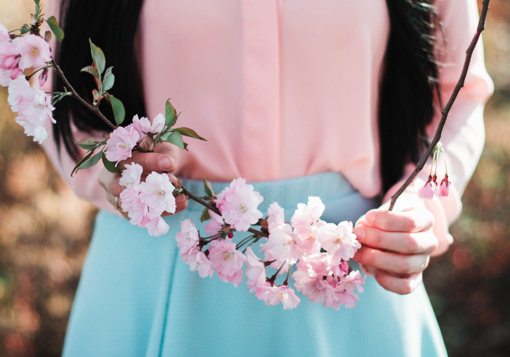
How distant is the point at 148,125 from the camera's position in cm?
47

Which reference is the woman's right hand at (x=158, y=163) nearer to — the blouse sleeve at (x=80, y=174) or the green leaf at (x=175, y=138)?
the green leaf at (x=175, y=138)

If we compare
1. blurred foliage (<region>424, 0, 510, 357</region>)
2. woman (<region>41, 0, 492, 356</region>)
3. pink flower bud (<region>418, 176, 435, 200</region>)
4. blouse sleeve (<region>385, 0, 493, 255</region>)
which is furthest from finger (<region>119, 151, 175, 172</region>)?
blurred foliage (<region>424, 0, 510, 357</region>)

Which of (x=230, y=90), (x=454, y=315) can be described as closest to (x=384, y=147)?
(x=230, y=90)

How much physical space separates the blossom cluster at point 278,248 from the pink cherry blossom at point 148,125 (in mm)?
113

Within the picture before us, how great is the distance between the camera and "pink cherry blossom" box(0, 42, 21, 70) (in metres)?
0.42

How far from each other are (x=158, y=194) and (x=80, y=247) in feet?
5.69

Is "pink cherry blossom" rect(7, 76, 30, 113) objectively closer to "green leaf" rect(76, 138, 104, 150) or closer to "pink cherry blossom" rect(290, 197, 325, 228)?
"green leaf" rect(76, 138, 104, 150)

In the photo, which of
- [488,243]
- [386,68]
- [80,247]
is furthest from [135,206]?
[488,243]

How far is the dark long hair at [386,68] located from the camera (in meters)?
0.73

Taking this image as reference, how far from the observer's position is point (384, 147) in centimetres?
86

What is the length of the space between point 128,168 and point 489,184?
185 cm

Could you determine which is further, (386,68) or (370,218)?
(386,68)

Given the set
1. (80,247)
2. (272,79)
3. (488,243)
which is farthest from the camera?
(80,247)

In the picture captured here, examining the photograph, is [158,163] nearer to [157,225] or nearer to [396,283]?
[157,225]
